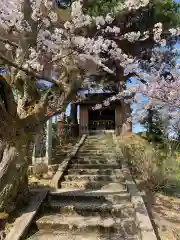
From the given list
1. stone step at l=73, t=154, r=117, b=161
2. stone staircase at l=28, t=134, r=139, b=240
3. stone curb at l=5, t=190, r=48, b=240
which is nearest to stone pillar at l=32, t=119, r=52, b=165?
stone staircase at l=28, t=134, r=139, b=240

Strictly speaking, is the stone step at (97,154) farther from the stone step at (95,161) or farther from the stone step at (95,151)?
the stone step at (95,161)

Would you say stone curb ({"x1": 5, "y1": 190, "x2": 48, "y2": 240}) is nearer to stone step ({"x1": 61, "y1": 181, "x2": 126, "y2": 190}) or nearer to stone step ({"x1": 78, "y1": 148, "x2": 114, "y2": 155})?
stone step ({"x1": 61, "y1": 181, "x2": 126, "y2": 190})

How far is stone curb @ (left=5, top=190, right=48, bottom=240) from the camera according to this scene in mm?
3598

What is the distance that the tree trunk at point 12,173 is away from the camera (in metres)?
4.03

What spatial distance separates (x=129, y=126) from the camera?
1339cm

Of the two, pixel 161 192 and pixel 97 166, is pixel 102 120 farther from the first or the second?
pixel 161 192

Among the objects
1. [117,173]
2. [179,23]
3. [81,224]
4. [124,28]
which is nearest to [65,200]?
[81,224]

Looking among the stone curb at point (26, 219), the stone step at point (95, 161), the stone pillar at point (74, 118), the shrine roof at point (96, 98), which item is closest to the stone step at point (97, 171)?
the stone step at point (95, 161)

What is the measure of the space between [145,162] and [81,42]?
3.39 m

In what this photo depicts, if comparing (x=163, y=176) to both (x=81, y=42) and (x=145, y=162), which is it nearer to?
(x=145, y=162)

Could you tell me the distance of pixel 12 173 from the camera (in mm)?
4172

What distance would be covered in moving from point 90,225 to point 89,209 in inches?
22.0

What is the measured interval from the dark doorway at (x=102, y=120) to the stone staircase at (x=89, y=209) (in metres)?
12.5

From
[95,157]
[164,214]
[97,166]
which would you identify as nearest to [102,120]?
[95,157]
